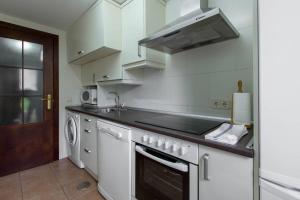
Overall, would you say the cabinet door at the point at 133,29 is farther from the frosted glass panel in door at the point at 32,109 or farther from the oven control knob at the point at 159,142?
the frosted glass panel in door at the point at 32,109

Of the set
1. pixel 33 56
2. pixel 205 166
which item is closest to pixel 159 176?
pixel 205 166

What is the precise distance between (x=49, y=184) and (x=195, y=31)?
232 centimetres

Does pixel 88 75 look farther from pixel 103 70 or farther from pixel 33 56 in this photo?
pixel 33 56

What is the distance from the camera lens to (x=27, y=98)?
2.13 metres

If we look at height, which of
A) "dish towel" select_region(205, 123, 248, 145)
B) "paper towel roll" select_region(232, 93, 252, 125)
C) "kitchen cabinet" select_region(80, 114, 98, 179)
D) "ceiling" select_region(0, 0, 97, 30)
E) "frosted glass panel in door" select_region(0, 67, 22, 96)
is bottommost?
"kitchen cabinet" select_region(80, 114, 98, 179)

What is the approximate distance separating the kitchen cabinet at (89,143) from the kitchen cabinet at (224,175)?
133cm

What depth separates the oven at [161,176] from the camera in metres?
0.86

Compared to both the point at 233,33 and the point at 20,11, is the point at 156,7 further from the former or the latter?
the point at 20,11

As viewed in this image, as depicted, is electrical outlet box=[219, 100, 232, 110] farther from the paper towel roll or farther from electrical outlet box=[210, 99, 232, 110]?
the paper towel roll

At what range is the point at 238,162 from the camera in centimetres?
68

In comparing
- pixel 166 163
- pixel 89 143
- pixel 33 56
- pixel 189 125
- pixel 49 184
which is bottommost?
pixel 49 184

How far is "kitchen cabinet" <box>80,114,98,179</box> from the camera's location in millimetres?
1771

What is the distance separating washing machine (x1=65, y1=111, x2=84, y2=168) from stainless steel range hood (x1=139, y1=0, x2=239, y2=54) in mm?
1568

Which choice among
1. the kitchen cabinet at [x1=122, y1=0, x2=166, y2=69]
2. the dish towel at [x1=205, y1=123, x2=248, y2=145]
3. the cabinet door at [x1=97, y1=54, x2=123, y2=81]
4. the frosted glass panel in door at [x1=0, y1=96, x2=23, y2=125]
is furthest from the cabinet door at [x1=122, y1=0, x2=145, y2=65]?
the frosted glass panel in door at [x1=0, y1=96, x2=23, y2=125]
